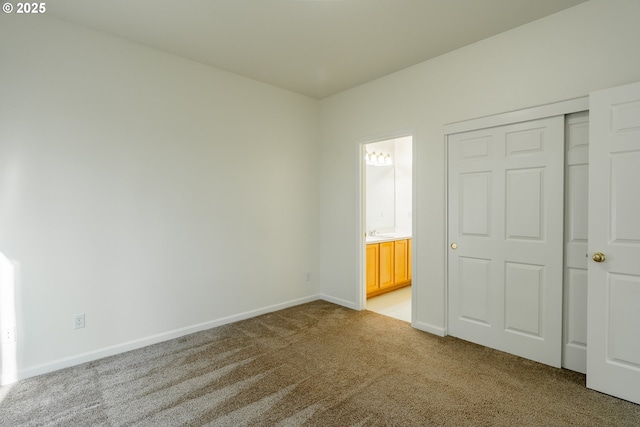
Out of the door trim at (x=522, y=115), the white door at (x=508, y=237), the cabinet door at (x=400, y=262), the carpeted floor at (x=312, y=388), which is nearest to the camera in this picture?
the carpeted floor at (x=312, y=388)

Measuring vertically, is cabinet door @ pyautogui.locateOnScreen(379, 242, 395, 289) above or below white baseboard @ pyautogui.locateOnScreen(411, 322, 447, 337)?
above

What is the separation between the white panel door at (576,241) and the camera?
245 cm

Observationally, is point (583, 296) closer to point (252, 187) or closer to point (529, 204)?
point (529, 204)

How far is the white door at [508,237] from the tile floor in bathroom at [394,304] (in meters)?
0.83

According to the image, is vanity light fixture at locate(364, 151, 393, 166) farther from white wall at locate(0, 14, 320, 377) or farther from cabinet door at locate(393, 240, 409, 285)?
white wall at locate(0, 14, 320, 377)

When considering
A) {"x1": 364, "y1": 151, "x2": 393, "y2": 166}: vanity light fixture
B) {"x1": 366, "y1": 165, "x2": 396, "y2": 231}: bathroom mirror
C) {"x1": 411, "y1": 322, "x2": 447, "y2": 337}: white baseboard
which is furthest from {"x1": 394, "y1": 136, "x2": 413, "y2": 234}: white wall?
{"x1": 411, "y1": 322, "x2": 447, "y2": 337}: white baseboard

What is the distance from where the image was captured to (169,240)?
3.19 meters

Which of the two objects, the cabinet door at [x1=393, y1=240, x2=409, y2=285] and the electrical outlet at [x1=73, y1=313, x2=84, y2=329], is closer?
the electrical outlet at [x1=73, y1=313, x2=84, y2=329]

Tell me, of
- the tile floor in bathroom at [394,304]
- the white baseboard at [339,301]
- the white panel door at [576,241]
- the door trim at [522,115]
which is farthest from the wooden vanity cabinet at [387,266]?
Result: the white panel door at [576,241]

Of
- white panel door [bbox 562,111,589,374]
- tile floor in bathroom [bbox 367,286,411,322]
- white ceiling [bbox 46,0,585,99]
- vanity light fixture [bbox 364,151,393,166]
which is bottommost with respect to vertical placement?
tile floor in bathroom [bbox 367,286,411,322]

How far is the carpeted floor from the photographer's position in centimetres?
200

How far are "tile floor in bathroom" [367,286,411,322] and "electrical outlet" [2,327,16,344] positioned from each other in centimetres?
349

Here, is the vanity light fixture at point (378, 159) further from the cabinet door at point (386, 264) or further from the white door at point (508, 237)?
the white door at point (508, 237)

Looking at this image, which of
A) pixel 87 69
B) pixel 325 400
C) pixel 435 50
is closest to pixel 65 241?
pixel 87 69
